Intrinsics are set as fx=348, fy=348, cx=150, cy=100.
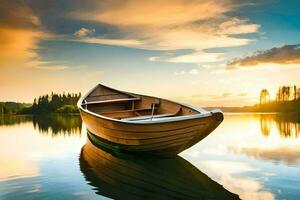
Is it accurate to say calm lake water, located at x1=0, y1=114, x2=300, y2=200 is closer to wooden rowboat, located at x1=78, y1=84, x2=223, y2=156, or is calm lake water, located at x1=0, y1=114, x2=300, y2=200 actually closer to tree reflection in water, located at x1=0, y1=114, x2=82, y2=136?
wooden rowboat, located at x1=78, y1=84, x2=223, y2=156

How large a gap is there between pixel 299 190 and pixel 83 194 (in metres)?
3.93

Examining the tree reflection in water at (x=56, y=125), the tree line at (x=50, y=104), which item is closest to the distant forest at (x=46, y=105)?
the tree line at (x=50, y=104)

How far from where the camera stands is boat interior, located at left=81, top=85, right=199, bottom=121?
471 inches

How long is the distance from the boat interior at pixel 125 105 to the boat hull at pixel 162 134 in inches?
63.4

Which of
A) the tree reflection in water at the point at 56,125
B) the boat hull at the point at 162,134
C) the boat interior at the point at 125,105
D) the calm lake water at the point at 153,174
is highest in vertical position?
the boat interior at the point at 125,105

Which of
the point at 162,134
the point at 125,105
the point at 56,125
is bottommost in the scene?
the point at 56,125

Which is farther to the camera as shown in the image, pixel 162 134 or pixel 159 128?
pixel 162 134

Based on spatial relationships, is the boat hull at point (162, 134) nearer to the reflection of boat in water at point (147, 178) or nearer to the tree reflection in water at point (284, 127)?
the reflection of boat in water at point (147, 178)

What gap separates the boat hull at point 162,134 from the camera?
A: 8.50 meters

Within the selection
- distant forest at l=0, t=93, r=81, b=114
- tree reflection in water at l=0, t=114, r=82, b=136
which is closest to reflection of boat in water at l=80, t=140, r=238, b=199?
tree reflection in water at l=0, t=114, r=82, b=136

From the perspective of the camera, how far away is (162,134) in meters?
8.81

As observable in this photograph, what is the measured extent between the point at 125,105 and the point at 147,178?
8.02 m

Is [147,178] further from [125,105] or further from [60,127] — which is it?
[60,127]

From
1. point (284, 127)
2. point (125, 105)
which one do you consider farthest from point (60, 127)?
point (284, 127)
